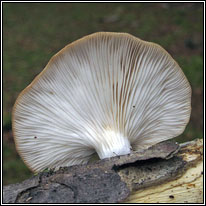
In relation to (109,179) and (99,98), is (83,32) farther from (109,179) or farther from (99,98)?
(109,179)

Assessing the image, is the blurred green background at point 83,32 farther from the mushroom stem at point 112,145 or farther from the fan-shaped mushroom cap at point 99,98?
the mushroom stem at point 112,145

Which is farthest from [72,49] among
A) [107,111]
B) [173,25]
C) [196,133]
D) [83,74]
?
[173,25]

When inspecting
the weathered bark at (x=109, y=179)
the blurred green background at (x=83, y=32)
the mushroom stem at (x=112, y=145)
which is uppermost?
the blurred green background at (x=83, y=32)

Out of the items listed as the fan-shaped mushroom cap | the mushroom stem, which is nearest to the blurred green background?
the fan-shaped mushroom cap

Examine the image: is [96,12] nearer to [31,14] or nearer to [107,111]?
[31,14]

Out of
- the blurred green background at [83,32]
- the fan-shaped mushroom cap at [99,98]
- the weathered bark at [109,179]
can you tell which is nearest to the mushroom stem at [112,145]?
the fan-shaped mushroom cap at [99,98]
